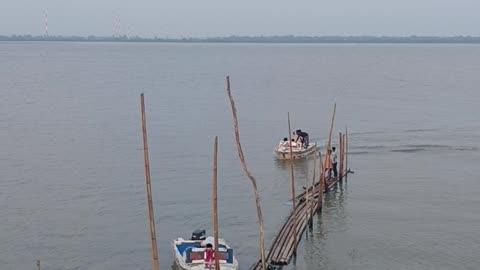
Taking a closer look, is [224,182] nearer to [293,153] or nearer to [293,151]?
[293,153]

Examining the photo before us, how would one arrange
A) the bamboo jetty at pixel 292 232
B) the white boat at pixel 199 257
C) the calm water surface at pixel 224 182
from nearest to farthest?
1. the white boat at pixel 199 257
2. the bamboo jetty at pixel 292 232
3. the calm water surface at pixel 224 182

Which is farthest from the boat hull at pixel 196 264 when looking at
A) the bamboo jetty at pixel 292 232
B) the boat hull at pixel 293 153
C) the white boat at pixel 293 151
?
the white boat at pixel 293 151

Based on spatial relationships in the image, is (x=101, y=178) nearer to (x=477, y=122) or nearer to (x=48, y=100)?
(x=477, y=122)

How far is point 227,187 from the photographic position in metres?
26.2

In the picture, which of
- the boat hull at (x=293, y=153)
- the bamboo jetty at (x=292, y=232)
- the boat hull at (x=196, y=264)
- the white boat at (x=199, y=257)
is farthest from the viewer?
the boat hull at (x=293, y=153)

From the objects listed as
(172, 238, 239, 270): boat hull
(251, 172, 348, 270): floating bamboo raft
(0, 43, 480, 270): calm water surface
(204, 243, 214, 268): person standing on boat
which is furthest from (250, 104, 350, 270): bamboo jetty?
(204, 243, 214, 268): person standing on boat

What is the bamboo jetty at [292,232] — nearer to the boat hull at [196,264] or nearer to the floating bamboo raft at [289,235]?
the floating bamboo raft at [289,235]

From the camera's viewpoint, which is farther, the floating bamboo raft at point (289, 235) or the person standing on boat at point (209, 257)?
the floating bamboo raft at point (289, 235)

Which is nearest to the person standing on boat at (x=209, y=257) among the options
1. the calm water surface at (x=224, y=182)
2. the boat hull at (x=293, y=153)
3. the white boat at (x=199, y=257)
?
the white boat at (x=199, y=257)

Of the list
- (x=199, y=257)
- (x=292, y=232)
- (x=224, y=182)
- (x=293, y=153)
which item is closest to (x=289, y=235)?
(x=292, y=232)

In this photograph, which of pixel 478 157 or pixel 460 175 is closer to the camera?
pixel 460 175

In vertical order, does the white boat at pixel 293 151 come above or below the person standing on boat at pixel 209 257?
above

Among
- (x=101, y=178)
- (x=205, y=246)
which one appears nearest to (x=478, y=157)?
(x=101, y=178)

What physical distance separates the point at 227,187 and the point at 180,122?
58.5ft
